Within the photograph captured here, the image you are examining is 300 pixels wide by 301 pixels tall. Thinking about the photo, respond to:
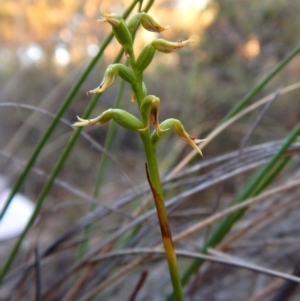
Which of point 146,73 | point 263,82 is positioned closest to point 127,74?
point 263,82

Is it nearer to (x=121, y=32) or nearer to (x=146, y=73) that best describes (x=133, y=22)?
(x=121, y=32)

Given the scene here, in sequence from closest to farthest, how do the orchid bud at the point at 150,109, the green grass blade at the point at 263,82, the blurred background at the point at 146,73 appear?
the orchid bud at the point at 150,109 < the green grass blade at the point at 263,82 < the blurred background at the point at 146,73

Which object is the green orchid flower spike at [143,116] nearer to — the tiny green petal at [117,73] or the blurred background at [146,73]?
the tiny green petal at [117,73]

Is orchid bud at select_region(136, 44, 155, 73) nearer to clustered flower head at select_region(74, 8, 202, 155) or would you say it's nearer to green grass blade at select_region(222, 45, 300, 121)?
clustered flower head at select_region(74, 8, 202, 155)

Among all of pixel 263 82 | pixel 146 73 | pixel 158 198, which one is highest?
pixel 146 73

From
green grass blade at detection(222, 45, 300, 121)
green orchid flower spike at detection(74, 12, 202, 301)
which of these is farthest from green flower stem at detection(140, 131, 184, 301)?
green grass blade at detection(222, 45, 300, 121)

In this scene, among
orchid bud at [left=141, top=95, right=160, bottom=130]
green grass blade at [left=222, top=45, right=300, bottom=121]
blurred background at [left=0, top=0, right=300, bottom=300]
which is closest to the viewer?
orchid bud at [left=141, top=95, right=160, bottom=130]

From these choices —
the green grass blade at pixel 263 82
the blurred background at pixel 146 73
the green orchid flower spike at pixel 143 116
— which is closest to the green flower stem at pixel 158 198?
the green orchid flower spike at pixel 143 116

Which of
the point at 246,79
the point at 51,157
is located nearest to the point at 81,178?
the point at 51,157
